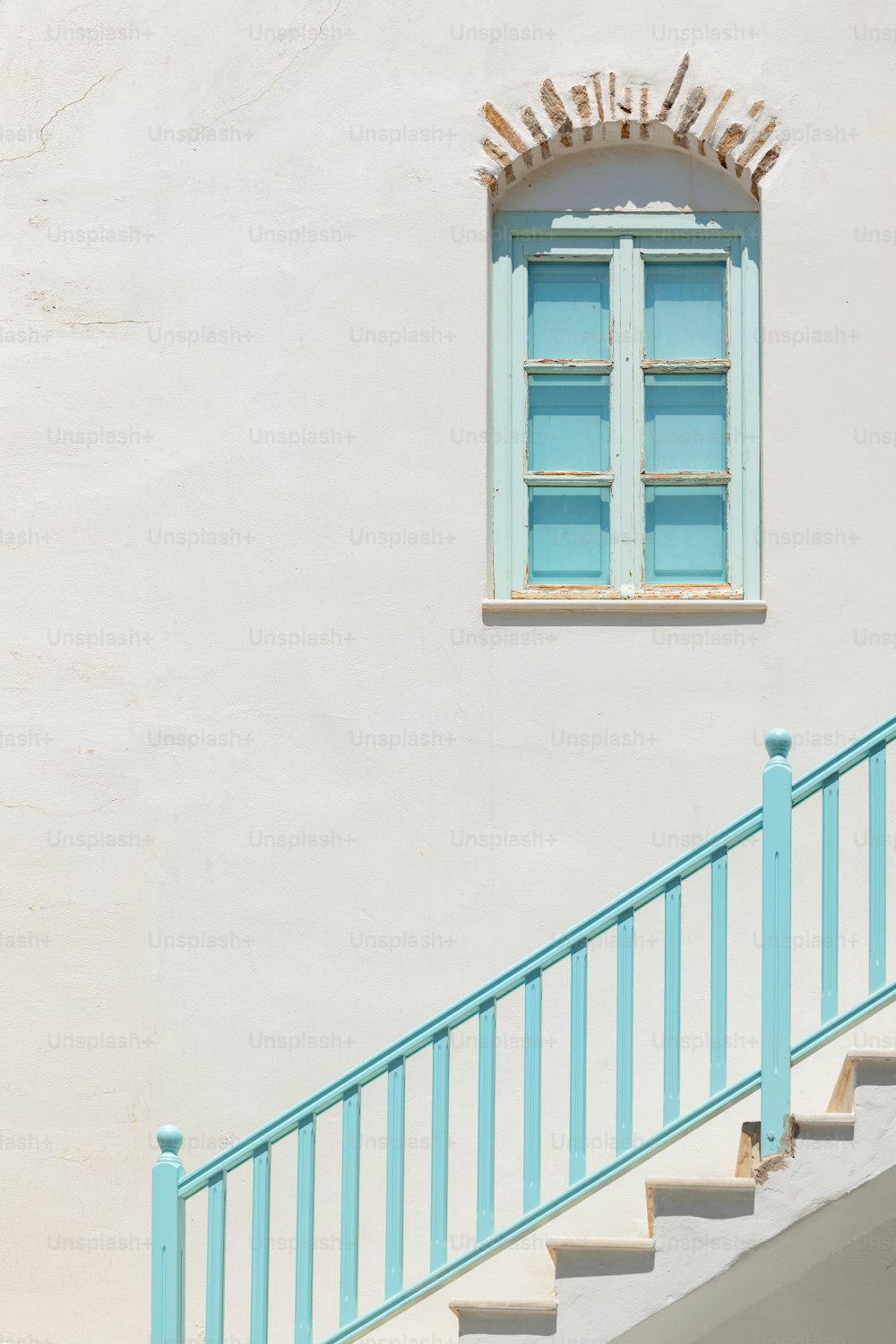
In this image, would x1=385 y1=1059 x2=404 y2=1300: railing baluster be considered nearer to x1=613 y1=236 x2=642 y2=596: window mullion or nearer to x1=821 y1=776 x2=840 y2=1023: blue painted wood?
x1=821 y1=776 x2=840 y2=1023: blue painted wood

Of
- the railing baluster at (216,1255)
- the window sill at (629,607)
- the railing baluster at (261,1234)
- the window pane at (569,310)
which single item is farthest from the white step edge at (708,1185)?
the window pane at (569,310)

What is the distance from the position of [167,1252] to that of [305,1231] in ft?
1.37

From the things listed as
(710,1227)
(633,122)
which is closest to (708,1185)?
(710,1227)

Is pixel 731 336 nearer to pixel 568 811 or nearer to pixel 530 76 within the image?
pixel 530 76

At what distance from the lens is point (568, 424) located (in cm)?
679

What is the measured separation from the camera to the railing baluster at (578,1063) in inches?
194

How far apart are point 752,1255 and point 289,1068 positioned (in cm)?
213

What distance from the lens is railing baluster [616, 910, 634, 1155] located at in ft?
16.1

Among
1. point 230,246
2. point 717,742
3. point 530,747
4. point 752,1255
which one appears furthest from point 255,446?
point 752,1255

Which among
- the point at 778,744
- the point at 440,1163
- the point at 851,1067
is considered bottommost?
the point at 440,1163

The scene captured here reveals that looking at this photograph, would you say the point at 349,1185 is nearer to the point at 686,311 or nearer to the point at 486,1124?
the point at 486,1124

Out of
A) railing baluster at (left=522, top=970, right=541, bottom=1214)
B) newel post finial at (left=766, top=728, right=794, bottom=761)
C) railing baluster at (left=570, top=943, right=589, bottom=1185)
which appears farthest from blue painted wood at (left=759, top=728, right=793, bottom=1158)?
railing baluster at (left=522, top=970, right=541, bottom=1214)

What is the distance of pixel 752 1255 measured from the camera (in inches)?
187

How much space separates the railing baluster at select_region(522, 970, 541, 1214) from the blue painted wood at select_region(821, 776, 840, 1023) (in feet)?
2.77
